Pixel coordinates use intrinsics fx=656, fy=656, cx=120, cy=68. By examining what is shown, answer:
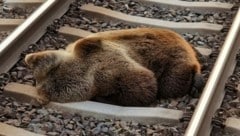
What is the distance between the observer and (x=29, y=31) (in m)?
4.63

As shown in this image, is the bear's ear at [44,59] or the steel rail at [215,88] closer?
the steel rail at [215,88]

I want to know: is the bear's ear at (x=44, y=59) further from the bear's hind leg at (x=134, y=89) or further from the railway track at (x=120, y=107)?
the bear's hind leg at (x=134, y=89)

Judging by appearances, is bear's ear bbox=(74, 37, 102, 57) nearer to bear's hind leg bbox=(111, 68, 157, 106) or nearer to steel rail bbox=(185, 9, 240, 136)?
bear's hind leg bbox=(111, 68, 157, 106)

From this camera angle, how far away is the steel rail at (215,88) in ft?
12.0

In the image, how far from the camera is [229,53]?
4410mm

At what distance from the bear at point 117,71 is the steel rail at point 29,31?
0.24m

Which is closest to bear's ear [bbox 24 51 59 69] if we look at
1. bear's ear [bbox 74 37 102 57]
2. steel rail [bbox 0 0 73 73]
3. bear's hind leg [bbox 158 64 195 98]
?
bear's ear [bbox 74 37 102 57]

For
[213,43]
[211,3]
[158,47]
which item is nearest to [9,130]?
[158,47]

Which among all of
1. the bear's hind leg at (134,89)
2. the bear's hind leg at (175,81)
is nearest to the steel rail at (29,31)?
the bear's hind leg at (134,89)

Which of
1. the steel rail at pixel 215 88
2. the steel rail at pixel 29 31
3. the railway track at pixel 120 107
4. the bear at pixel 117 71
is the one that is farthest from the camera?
the steel rail at pixel 29 31

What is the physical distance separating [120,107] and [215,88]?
591 millimetres

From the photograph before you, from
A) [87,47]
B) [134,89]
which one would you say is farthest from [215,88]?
[87,47]

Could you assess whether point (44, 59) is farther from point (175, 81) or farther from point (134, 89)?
point (175, 81)

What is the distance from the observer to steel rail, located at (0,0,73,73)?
171 inches
